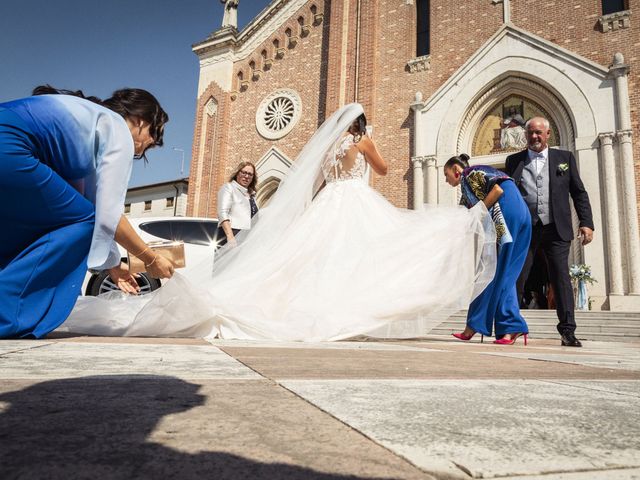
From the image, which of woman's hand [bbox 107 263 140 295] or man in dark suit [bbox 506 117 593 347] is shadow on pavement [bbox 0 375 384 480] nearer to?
woman's hand [bbox 107 263 140 295]

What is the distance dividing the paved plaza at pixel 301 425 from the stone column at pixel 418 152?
11.2 m

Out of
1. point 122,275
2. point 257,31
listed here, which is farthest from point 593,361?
point 257,31

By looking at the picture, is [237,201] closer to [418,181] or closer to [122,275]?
[122,275]

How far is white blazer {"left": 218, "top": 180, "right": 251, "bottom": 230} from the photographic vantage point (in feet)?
18.3

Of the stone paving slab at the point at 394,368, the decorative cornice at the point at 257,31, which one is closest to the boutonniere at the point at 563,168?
the stone paving slab at the point at 394,368

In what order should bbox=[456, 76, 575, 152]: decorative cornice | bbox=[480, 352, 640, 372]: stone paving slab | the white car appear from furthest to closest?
bbox=[456, 76, 575, 152]: decorative cornice
the white car
bbox=[480, 352, 640, 372]: stone paving slab

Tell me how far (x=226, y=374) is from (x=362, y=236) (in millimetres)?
3194

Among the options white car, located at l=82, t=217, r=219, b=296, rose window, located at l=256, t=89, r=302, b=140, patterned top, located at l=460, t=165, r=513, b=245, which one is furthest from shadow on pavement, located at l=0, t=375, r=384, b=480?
rose window, located at l=256, t=89, r=302, b=140

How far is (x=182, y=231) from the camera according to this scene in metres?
6.60

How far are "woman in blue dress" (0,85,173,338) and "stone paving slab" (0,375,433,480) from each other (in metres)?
1.85

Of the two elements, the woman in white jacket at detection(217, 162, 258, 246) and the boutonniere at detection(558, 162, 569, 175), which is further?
the woman in white jacket at detection(217, 162, 258, 246)

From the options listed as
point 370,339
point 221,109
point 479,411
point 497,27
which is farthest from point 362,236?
point 221,109

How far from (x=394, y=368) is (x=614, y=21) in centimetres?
1287

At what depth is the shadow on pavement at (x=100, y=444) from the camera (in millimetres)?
533
